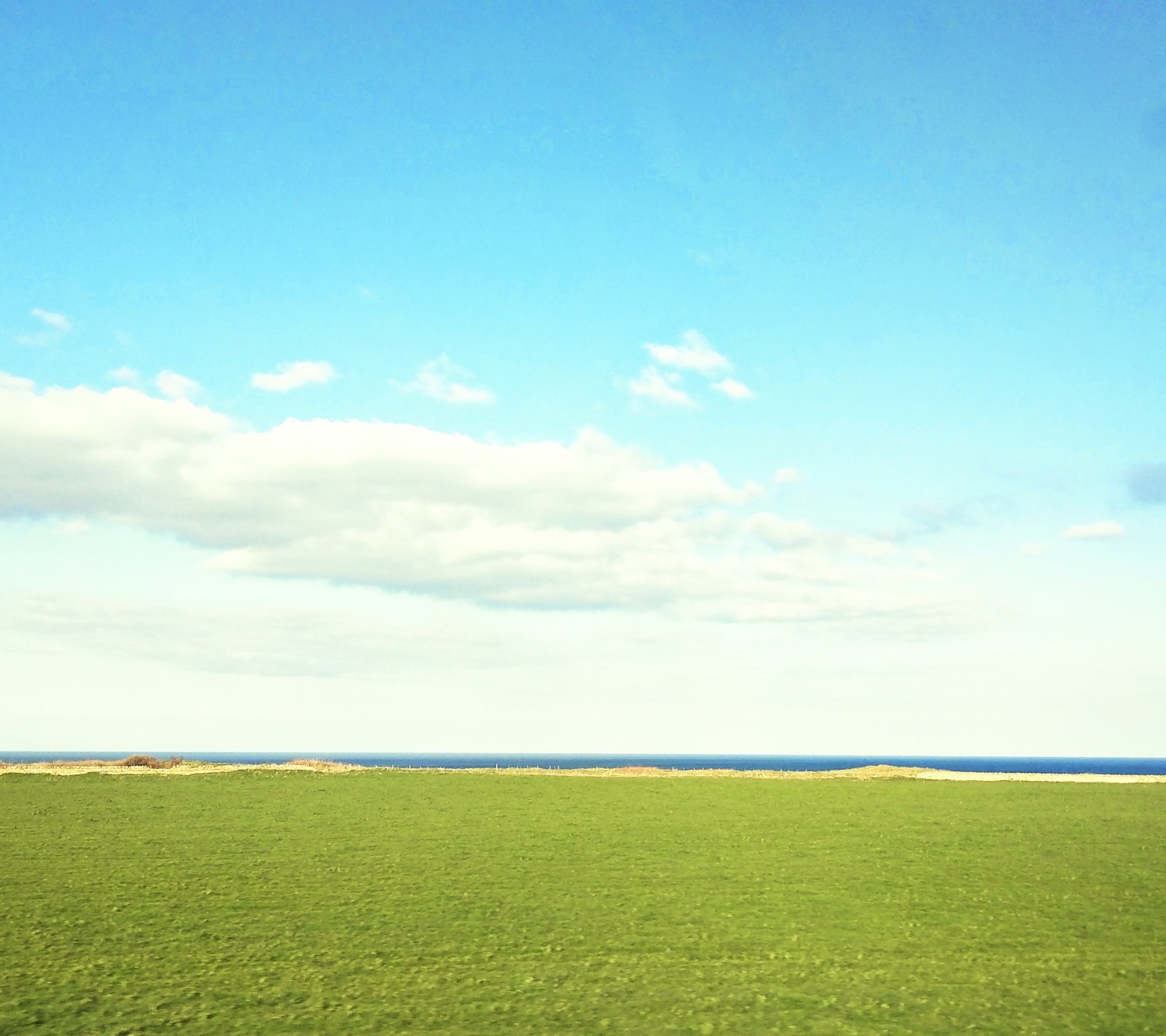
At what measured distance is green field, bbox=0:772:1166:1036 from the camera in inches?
532

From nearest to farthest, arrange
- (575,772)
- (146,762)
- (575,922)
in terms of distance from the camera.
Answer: (575,922)
(575,772)
(146,762)

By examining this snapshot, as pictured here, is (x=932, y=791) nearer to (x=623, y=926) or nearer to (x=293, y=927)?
(x=623, y=926)

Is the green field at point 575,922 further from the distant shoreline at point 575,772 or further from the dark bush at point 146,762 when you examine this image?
the dark bush at point 146,762

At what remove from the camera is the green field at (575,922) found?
13516mm

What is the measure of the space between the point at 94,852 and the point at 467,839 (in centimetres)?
1049

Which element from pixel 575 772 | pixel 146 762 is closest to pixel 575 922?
pixel 575 772

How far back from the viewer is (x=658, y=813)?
117 ft

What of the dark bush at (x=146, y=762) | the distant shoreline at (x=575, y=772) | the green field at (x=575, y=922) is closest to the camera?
the green field at (x=575, y=922)

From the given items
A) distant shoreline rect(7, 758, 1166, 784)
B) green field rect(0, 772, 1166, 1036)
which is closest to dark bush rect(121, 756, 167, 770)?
distant shoreline rect(7, 758, 1166, 784)

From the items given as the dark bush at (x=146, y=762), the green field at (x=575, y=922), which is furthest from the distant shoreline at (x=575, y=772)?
the green field at (x=575, y=922)

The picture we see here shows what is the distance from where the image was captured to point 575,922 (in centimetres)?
1867

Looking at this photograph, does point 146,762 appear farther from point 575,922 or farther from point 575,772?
point 575,922

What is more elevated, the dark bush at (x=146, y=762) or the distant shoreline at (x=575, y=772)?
the dark bush at (x=146, y=762)

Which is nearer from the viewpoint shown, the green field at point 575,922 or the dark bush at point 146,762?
the green field at point 575,922
